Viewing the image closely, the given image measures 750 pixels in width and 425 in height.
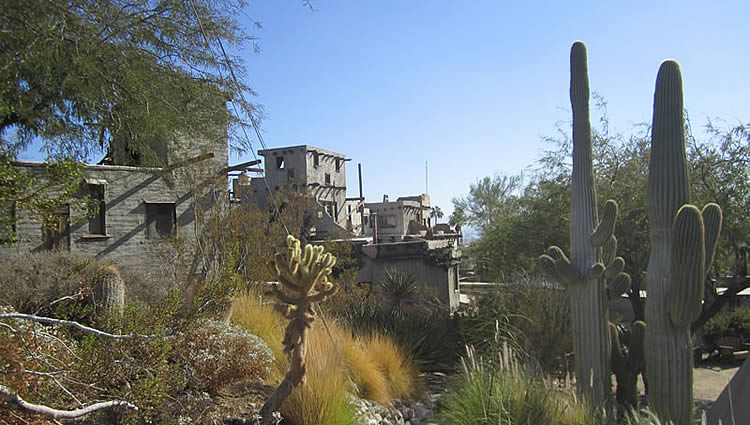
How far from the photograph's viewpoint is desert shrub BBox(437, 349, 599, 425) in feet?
16.8

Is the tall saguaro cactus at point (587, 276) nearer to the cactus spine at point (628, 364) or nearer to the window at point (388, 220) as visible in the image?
the cactus spine at point (628, 364)

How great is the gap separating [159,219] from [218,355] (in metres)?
15.8

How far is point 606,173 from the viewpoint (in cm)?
1434

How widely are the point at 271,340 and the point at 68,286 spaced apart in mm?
4060

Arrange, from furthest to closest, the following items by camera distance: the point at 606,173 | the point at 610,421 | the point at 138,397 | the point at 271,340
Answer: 1. the point at 606,173
2. the point at 271,340
3. the point at 610,421
4. the point at 138,397

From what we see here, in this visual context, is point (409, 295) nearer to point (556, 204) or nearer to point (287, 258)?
point (556, 204)

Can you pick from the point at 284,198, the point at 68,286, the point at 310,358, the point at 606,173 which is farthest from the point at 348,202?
the point at 310,358

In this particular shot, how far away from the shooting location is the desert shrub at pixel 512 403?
5117mm

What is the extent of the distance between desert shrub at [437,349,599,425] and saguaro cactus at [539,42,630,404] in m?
1.21

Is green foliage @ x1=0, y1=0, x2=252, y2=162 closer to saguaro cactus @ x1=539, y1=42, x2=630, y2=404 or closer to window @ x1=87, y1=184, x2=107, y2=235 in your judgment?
saguaro cactus @ x1=539, y1=42, x2=630, y2=404

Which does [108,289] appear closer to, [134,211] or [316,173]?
[134,211]

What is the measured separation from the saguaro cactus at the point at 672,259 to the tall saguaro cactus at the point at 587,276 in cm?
54

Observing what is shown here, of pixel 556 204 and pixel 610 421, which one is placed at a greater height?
pixel 556 204

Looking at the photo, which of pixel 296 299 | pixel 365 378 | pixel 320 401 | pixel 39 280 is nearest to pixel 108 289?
pixel 296 299
